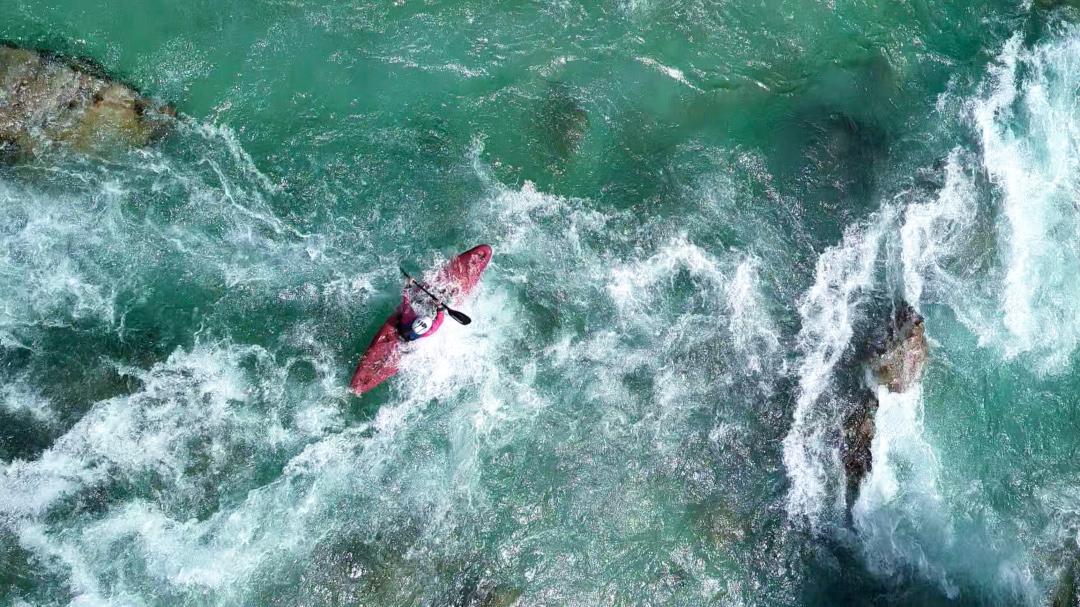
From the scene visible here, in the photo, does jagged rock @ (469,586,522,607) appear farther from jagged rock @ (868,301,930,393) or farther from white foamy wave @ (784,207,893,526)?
jagged rock @ (868,301,930,393)

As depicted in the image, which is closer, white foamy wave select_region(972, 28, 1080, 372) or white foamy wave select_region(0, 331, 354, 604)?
white foamy wave select_region(0, 331, 354, 604)

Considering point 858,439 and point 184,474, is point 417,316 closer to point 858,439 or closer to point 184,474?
point 184,474

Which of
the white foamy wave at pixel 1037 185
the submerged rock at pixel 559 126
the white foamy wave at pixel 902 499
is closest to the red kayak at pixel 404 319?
the submerged rock at pixel 559 126

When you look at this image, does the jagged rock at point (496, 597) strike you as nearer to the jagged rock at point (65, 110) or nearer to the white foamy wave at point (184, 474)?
the white foamy wave at point (184, 474)

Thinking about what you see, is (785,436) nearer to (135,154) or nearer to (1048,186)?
(1048,186)

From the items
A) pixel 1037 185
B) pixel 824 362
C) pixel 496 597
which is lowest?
pixel 496 597

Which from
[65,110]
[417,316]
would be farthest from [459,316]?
[65,110]

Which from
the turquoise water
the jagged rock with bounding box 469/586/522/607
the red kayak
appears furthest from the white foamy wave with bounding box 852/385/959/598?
the red kayak
